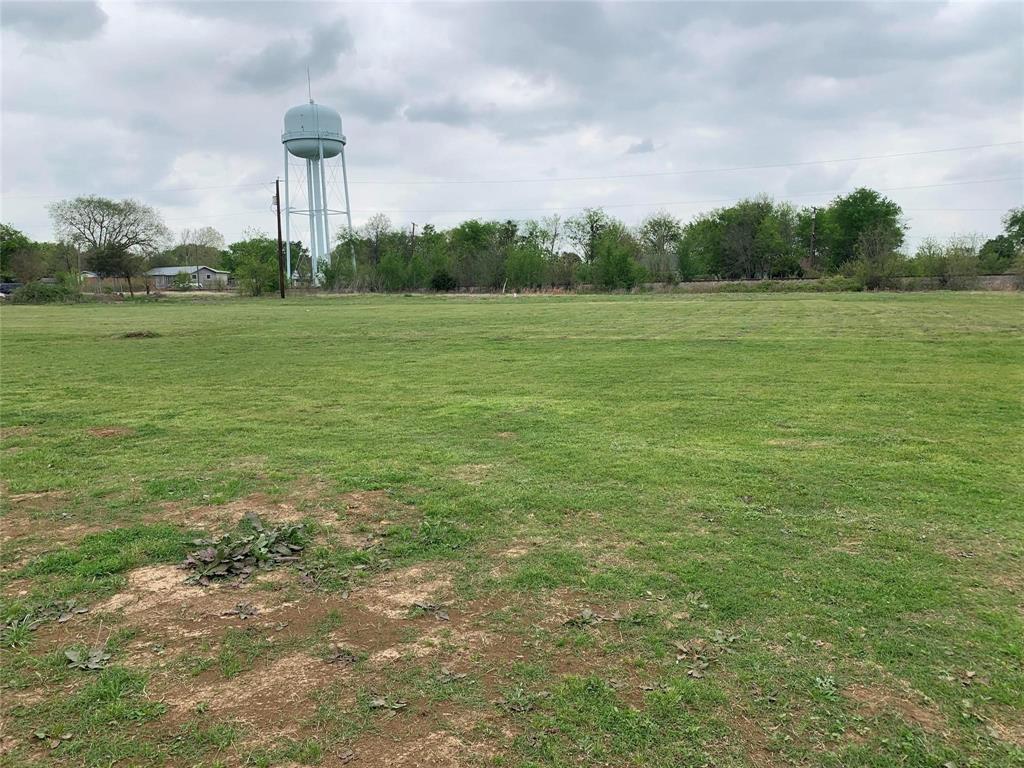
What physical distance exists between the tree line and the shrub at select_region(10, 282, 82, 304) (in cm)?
1304

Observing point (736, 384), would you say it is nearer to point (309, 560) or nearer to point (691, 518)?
point (691, 518)

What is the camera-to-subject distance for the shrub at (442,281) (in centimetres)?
7388

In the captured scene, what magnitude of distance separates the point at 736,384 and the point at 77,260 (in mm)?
97537

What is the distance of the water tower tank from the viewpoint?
74.6 m

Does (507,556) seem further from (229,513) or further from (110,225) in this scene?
(110,225)

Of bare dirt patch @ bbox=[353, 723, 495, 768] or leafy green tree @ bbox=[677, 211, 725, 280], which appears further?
leafy green tree @ bbox=[677, 211, 725, 280]

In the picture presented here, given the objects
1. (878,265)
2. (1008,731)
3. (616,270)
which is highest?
(616,270)

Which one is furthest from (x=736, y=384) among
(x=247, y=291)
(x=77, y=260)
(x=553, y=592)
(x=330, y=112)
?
(x=77, y=260)

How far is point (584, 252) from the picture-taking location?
90625 mm

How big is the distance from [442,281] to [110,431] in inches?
2608

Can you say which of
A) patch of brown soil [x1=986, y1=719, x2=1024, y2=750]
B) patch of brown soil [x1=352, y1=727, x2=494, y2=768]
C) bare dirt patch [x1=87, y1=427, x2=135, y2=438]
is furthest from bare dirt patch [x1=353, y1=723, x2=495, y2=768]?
bare dirt patch [x1=87, y1=427, x2=135, y2=438]

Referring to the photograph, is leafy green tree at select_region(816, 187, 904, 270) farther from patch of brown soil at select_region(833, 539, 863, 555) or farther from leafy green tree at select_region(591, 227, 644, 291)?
patch of brown soil at select_region(833, 539, 863, 555)

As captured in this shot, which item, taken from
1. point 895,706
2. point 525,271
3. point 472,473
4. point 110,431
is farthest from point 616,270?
point 895,706

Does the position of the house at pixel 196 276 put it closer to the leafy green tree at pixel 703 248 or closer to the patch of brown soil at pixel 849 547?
the leafy green tree at pixel 703 248
